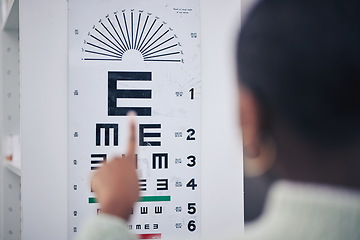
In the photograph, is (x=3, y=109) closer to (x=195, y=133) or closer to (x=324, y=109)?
(x=195, y=133)

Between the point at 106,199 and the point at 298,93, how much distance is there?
206 millimetres

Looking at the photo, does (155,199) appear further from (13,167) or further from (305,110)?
(305,110)

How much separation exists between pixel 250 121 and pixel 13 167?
1732 millimetres

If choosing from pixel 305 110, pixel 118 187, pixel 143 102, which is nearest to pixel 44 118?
pixel 143 102

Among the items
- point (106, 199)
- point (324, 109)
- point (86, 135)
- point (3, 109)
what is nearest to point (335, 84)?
point (324, 109)

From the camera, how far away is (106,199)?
507 mm

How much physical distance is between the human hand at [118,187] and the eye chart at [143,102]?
1162mm

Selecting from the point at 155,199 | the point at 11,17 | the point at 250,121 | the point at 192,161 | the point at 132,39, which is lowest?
the point at 155,199

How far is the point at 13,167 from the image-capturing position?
203 cm

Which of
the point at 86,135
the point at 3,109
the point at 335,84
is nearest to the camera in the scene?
the point at 335,84

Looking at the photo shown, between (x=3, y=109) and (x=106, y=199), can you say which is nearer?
(x=106, y=199)

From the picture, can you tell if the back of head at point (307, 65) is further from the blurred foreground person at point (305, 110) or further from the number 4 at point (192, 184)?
the number 4 at point (192, 184)

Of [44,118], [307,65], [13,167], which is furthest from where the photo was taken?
[13,167]

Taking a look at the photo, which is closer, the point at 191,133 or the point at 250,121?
the point at 250,121
